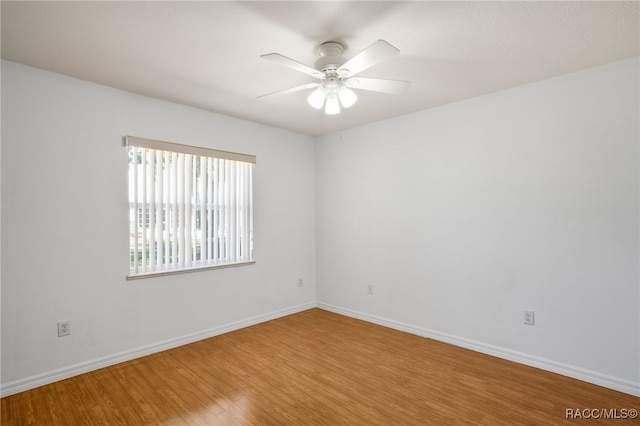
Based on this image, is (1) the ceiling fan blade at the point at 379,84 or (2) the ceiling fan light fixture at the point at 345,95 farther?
(2) the ceiling fan light fixture at the point at 345,95

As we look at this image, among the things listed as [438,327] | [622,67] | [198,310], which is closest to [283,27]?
[622,67]

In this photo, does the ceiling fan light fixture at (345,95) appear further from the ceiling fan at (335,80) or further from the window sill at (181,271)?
the window sill at (181,271)

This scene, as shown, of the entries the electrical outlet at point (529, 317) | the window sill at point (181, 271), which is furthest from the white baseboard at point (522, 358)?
the window sill at point (181, 271)

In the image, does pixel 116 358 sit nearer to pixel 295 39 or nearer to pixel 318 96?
pixel 318 96

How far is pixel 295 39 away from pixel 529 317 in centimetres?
294

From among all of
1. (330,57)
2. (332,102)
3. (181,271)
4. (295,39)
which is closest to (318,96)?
(332,102)

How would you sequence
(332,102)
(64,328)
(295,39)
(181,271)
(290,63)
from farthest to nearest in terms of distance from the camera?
(181,271) → (64,328) → (332,102) → (295,39) → (290,63)

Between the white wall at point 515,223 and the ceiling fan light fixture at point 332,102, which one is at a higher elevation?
the ceiling fan light fixture at point 332,102

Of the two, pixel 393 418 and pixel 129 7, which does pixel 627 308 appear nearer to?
pixel 393 418

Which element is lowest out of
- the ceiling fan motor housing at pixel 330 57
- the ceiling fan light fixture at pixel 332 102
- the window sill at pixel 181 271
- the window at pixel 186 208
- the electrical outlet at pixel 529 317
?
the electrical outlet at pixel 529 317

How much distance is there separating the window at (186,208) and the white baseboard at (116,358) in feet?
2.30

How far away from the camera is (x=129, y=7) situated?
178 centimetres

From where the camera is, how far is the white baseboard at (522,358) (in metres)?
2.43

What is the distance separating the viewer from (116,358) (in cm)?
289
